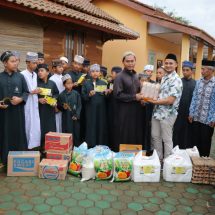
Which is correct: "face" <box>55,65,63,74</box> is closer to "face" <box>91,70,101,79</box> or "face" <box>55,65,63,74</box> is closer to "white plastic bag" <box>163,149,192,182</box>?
"face" <box>91,70,101,79</box>

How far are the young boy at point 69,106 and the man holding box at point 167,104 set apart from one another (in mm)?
1505

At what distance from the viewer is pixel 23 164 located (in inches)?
185

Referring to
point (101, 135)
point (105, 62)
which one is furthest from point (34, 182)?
point (105, 62)

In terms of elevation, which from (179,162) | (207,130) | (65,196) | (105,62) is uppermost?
(105,62)

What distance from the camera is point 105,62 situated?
48.1ft

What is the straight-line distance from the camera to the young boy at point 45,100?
17.5ft

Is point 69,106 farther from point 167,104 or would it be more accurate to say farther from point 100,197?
point 100,197

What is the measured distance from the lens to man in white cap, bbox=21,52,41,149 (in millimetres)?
5184

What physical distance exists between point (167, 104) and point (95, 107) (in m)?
1.54

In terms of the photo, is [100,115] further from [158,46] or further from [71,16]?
[158,46]

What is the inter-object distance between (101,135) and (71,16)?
402 cm

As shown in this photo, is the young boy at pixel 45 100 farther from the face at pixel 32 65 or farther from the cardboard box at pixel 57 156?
the cardboard box at pixel 57 156

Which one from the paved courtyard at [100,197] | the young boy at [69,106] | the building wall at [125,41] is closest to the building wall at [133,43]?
the building wall at [125,41]

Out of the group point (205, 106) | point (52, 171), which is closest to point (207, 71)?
point (205, 106)
